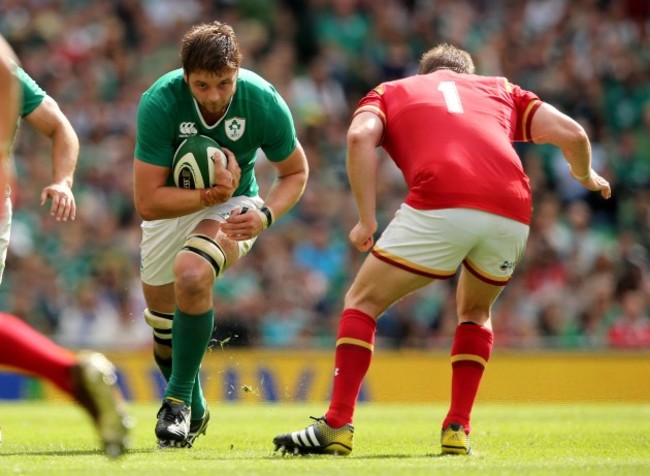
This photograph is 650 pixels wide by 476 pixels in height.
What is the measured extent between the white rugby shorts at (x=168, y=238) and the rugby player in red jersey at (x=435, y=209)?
1175 mm

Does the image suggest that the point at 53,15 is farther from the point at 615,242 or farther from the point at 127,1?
the point at 615,242

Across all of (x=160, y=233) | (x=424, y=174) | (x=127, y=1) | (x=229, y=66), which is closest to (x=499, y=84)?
(x=424, y=174)

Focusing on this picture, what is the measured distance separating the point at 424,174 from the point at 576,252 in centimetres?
958

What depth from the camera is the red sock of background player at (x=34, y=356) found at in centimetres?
472

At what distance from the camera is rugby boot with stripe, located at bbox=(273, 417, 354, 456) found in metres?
6.33

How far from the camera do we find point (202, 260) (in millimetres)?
6938

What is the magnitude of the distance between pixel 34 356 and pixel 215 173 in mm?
2553

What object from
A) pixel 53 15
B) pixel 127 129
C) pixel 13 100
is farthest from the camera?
pixel 53 15

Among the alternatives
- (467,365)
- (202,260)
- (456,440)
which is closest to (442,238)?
(467,365)

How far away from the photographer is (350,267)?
15703mm

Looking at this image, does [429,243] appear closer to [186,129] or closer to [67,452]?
A: [186,129]

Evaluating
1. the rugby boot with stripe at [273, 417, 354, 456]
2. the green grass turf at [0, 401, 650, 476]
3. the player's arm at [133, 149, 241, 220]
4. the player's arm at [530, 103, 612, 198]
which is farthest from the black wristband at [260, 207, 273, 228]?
the player's arm at [530, 103, 612, 198]

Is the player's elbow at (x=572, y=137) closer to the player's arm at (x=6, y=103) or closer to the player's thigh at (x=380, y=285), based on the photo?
the player's thigh at (x=380, y=285)

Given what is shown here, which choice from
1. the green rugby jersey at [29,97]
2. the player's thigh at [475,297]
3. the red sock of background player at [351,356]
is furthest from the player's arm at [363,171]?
the green rugby jersey at [29,97]
